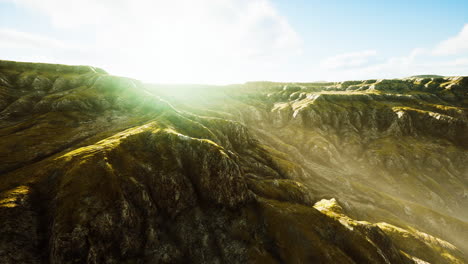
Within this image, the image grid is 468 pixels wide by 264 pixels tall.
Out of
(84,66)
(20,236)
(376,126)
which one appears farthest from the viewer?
(376,126)

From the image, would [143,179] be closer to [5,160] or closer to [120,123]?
[5,160]

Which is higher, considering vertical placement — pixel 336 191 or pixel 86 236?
pixel 86 236

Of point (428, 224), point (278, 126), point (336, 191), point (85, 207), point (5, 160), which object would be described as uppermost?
point (5, 160)

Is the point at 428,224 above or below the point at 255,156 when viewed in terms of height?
below

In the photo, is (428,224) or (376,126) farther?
(376,126)

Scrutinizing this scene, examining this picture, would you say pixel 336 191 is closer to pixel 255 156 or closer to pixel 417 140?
pixel 255 156

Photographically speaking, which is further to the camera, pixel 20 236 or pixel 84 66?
pixel 84 66

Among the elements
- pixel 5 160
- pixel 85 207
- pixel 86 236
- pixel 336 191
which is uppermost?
pixel 5 160

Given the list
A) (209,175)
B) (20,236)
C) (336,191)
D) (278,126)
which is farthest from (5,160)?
(278,126)

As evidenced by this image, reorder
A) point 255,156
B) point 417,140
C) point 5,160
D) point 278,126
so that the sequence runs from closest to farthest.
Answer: point 5,160
point 255,156
point 417,140
point 278,126

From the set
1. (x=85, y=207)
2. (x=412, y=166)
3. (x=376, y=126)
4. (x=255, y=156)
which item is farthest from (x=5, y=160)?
(x=376, y=126)
